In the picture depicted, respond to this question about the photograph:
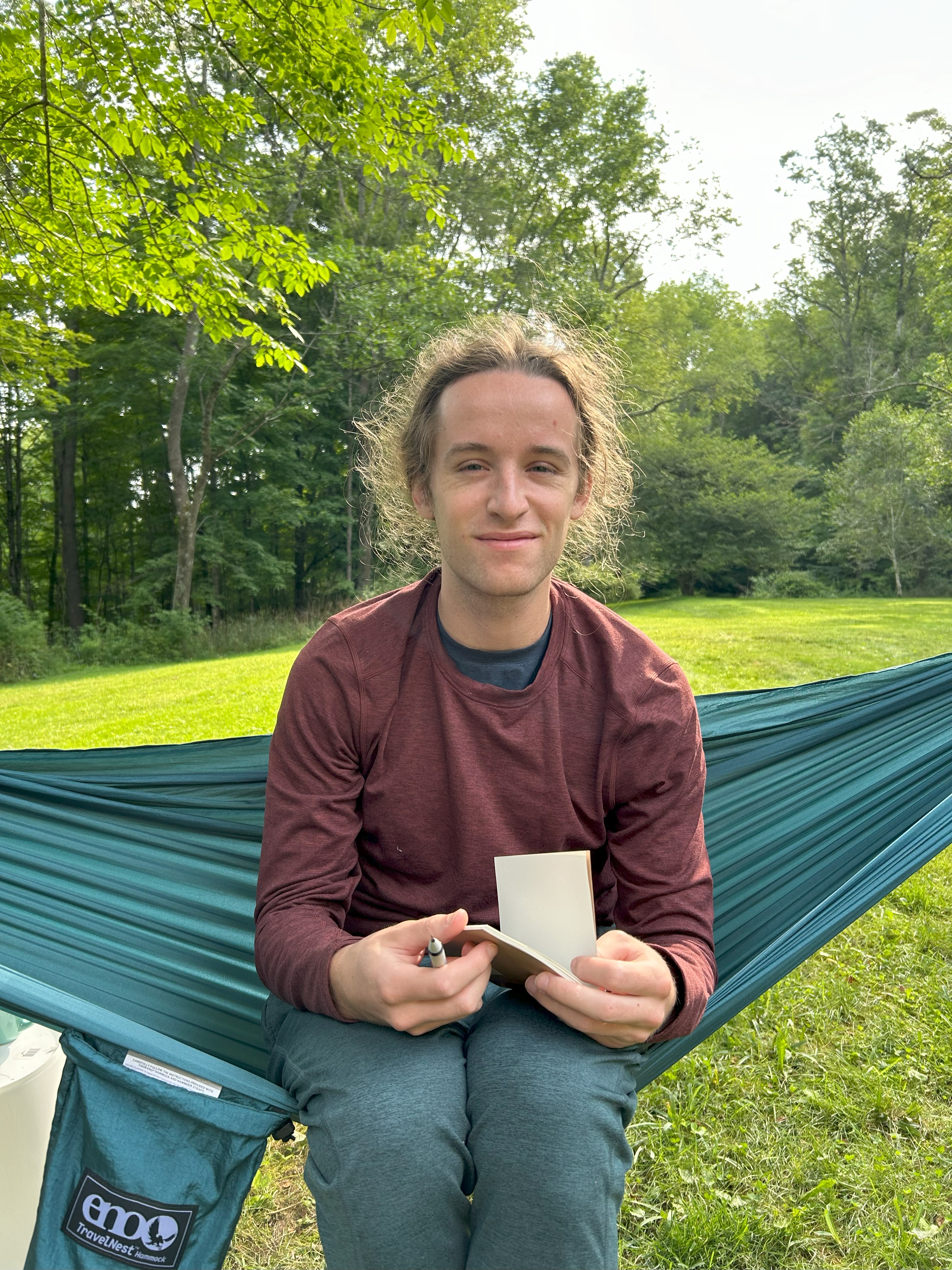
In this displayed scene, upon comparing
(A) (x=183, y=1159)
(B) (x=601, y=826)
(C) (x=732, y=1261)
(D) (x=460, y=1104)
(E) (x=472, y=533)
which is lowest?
(C) (x=732, y=1261)

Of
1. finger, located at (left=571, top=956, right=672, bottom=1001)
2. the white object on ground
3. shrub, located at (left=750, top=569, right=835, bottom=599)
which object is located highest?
finger, located at (left=571, top=956, right=672, bottom=1001)

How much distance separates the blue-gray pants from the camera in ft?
3.28

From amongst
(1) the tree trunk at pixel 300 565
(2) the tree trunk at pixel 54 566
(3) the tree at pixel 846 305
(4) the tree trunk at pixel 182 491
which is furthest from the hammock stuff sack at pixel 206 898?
(3) the tree at pixel 846 305

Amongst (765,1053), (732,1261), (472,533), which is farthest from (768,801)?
(472,533)

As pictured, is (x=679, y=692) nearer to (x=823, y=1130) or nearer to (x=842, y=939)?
(x=823, y=1130)

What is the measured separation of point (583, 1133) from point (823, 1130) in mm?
995

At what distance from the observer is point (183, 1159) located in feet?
3.81

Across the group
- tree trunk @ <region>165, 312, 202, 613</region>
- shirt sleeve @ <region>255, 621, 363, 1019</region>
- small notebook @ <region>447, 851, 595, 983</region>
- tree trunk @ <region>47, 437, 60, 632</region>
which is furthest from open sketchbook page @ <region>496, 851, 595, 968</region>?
tree trunk @ <region>47, 437, 60, 632</region>

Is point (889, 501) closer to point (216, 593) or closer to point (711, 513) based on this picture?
point (711, 513)

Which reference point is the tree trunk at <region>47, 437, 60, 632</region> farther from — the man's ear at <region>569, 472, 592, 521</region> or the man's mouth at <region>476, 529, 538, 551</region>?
the man's mouth at <region>476, 529, 538, 551</region>

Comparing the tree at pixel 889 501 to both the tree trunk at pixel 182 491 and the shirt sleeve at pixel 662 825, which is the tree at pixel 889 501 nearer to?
the tree trunk at pixel 182 491

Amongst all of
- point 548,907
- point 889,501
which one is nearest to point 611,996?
point 548,907

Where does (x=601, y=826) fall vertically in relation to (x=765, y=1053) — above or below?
above

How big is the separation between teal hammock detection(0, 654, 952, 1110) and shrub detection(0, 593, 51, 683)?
11.4m
